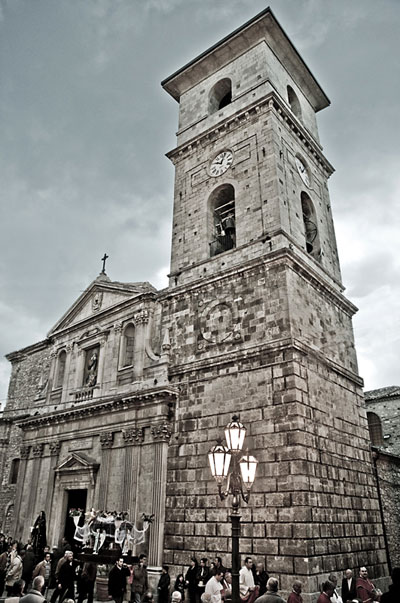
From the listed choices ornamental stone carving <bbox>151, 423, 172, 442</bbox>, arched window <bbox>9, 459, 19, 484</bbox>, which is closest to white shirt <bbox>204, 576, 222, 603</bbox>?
ornamental stone carving <bbox>151, 423, 172, 442</bbox>

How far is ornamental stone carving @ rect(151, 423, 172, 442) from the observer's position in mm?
15688

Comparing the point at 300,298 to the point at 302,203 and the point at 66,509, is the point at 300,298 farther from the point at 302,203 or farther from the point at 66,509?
the point at 66,509

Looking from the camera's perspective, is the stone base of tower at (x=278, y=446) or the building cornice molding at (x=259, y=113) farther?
the building cornice molding at (x=259, y=113)

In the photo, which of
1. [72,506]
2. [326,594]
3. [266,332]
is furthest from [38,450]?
[326,594]

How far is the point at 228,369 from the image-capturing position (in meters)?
15.1

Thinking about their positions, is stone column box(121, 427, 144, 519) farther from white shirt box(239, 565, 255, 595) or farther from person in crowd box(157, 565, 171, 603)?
white shirt box(239, 565, 255, 595)

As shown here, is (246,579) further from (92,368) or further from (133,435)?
(92,368)

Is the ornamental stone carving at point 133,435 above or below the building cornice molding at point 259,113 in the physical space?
below

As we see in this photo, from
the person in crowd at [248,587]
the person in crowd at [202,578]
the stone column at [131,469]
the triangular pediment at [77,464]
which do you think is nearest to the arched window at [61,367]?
the triangular pediment at [77,464]

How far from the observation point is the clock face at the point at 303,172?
19750mm

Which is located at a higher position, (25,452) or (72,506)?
(25,452)

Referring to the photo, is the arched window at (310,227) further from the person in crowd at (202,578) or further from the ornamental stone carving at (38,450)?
the ornamental stone carving at (38,450)

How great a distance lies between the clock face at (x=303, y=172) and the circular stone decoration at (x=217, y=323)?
Result: 7.20m

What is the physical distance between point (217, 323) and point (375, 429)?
1343cm
